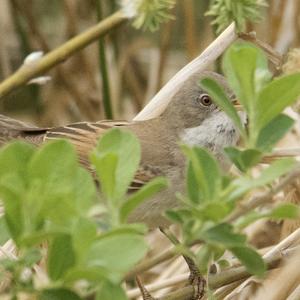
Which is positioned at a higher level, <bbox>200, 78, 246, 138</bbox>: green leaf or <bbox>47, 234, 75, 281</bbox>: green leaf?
<bbox>200, 78, 246, 138</bbox>: green leaf

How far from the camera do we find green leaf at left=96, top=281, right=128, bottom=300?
0.73 m

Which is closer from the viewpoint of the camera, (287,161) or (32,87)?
(287,161)

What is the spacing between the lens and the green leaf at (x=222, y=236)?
776mm

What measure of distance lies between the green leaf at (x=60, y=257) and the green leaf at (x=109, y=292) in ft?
0.13

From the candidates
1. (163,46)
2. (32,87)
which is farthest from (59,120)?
(163,46)

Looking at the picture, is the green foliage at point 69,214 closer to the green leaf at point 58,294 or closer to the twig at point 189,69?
the green leaf at point 58,294

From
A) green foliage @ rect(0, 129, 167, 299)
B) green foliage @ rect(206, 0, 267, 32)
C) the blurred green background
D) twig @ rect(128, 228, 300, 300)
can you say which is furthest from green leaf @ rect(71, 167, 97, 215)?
the blurred green background

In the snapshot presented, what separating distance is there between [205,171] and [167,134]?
1540 mm

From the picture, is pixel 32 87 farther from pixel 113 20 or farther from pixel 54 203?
pixel 54 203

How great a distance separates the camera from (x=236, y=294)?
1.70 metres

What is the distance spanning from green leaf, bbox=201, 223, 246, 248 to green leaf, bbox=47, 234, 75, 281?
0.38 feet

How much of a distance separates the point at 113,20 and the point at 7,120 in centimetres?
39

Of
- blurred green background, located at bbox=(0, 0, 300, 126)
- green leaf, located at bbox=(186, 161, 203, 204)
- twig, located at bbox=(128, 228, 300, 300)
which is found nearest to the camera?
green leaf, located at bbox=(186, 161, 203, 204)

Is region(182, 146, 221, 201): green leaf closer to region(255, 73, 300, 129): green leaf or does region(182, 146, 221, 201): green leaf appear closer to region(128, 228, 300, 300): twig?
region(255, 73, 300, 129): green leaf
